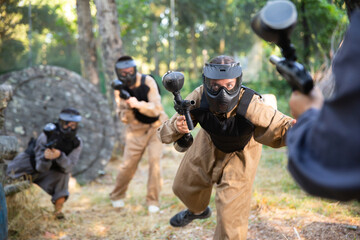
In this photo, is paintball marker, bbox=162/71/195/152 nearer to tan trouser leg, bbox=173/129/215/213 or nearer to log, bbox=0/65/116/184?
tan trouser leg, bbox=173/129/215/213

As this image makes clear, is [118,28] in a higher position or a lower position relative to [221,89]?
lower

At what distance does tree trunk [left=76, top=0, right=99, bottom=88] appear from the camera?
912 cm

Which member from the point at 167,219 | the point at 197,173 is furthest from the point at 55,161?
the point at 197,173

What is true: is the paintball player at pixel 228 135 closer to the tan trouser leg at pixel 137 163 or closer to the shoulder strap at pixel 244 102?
the shoulder strap at pixel 244 102

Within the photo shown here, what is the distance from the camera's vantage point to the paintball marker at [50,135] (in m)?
4.81

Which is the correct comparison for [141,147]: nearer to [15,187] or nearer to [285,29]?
[15,187]

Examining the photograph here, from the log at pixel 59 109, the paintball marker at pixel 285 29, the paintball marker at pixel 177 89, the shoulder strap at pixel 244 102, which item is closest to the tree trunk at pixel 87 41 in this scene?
the log at pixel 59 109

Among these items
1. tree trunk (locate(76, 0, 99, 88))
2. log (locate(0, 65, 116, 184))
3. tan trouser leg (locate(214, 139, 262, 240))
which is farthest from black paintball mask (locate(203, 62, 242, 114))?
tree trunk (locate(76, 0, 99, 88))

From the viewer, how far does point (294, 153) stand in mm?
1495

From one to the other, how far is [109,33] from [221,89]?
5.49 meters

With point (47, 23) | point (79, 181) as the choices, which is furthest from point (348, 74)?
point (47, 23)

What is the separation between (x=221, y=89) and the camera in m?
3.11

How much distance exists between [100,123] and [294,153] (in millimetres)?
6344

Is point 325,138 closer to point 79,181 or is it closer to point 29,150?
point 29,150
